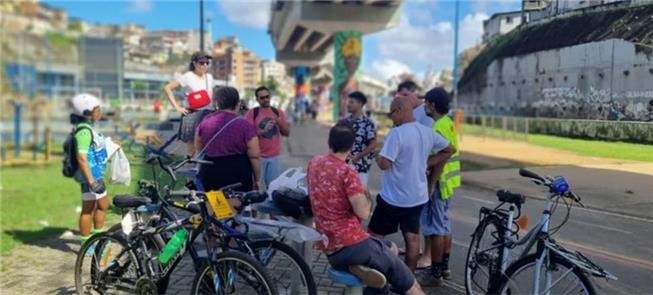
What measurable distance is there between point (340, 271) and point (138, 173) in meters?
3.67

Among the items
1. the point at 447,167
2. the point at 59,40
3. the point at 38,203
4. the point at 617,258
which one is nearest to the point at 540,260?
the point at 447,167

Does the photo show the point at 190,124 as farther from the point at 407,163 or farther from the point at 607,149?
the point at 607,149

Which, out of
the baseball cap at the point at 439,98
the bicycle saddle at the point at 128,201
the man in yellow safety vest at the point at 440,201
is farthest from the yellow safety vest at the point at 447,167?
the bicycle saddle at the point at 128,201

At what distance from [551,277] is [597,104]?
2130mm

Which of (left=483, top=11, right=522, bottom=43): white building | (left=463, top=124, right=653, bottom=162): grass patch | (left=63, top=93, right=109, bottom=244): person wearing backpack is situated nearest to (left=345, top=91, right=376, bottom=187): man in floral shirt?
(left=483, top=11, right=522, bottom=43): white building

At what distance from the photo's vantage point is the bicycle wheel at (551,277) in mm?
3137

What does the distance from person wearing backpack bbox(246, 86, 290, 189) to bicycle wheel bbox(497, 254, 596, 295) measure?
3512 mm

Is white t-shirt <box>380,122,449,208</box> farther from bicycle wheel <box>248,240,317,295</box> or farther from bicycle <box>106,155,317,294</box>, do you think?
bicycle wheel <box>248,240,317,295</box>

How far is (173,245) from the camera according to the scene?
3.77 m

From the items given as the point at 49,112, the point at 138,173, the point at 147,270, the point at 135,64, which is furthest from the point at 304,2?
the point at 147,270

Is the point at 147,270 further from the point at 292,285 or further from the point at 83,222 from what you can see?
the point at 83,222

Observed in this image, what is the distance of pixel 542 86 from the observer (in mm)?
5332

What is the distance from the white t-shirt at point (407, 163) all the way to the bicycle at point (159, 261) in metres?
1.07

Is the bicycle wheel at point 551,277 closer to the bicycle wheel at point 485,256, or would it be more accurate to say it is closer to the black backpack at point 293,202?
the bicycle wheel at point 485,256
